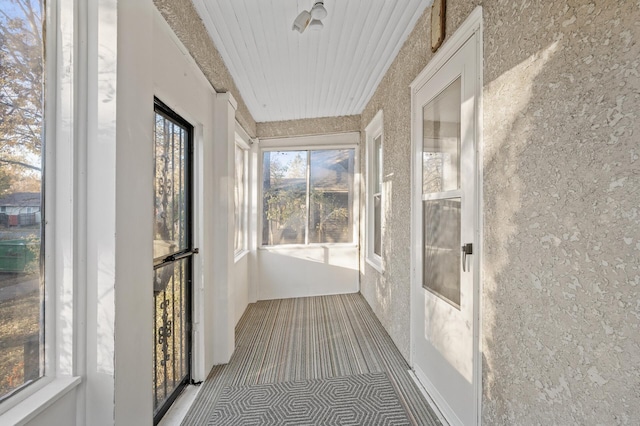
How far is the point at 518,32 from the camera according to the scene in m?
1.14

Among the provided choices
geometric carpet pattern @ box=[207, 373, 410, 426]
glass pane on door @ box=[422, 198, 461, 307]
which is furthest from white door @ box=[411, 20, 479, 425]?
geometric carpet pattern @ box=[207, 373, 410, 426]

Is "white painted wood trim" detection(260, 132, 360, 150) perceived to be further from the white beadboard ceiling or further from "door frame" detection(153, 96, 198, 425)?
"door frame" detection(153, 96, 198, 425)

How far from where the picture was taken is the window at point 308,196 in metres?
4.39

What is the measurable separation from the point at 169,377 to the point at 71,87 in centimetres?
183

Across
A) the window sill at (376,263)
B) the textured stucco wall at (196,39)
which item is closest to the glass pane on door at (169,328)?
the textured stucco wall at (196,39)

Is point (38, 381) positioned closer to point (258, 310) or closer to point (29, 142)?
point (29, 142)

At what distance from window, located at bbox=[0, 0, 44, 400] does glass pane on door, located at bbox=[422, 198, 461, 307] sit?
6.35ft

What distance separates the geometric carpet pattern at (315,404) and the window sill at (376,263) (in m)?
1.25

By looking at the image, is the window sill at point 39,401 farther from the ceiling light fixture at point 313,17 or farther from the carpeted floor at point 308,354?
the ceiling light fixture at point 313,17

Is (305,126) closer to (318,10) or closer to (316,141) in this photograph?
(316,141)

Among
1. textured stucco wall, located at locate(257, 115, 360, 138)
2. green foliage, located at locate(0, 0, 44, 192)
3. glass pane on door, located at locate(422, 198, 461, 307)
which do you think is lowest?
glass pane on door, located at locate(422, 198, 461, 307)

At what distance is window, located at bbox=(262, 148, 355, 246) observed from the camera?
14.4ft

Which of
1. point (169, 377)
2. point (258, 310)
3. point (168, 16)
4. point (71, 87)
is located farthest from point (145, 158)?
point (258, 310)

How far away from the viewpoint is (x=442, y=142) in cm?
188
